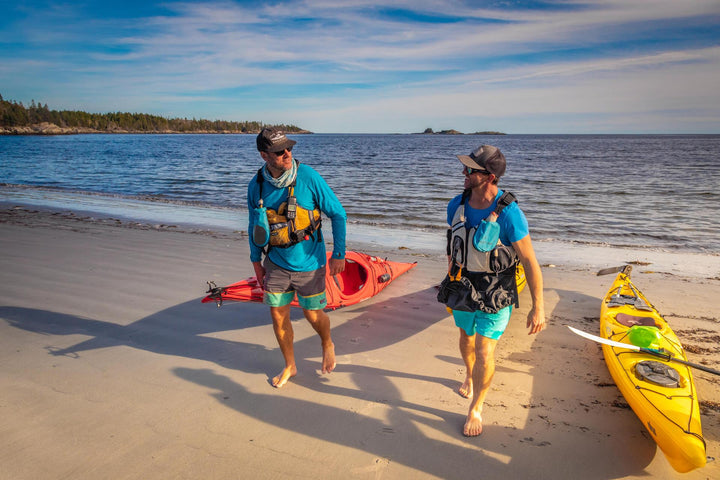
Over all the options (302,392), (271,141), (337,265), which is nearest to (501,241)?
(337,265)

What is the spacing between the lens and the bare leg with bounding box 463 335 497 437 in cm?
300

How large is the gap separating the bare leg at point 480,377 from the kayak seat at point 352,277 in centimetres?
313

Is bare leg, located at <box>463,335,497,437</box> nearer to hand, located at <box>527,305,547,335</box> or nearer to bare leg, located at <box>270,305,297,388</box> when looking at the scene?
hand, located at <box>527,305,547,335</box>

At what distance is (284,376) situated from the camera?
3781mm

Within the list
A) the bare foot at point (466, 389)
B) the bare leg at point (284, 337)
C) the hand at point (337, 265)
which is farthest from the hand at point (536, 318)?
the bare leg at point (284, 337)

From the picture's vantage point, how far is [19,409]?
3.27m

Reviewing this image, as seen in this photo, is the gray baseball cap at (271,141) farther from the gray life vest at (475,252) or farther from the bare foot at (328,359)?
the bare foot at (328,359)

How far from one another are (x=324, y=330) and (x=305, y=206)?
1.15 meters

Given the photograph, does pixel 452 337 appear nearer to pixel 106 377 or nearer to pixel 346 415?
pixel 346 415

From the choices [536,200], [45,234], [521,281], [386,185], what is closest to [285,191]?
[521,281]

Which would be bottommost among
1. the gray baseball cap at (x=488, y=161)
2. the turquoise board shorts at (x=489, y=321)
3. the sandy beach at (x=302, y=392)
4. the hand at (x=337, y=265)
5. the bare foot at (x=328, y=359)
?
the sandy beach at (x=302, y=392)

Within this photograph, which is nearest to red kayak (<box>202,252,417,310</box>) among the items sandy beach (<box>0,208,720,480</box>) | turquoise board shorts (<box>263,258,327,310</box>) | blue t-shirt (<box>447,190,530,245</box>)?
sandy beach (<box>0,208,720,480</box>)

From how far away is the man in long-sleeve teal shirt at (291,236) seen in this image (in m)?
3.34

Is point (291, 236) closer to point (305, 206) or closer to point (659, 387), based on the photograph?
point (305, 206)
